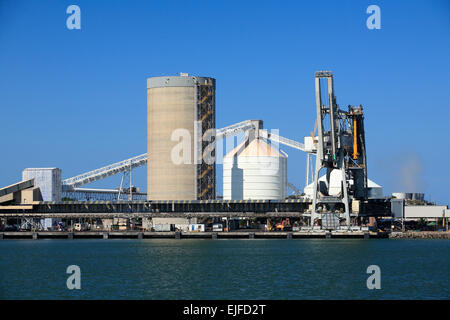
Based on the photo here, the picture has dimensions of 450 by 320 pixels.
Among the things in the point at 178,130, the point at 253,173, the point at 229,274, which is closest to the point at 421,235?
the point at 253,173

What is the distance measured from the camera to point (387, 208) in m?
149

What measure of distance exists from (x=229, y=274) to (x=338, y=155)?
7050cm

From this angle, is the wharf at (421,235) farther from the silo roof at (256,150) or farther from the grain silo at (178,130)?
the grain silo at (178,130)

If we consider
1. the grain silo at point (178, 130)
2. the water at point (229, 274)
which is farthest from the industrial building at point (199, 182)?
the water at point (229, 274)

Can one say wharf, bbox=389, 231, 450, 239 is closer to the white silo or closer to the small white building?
the white silo

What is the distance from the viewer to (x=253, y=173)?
175500 mm

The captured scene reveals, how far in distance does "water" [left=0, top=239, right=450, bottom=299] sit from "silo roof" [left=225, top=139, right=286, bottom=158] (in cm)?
7621

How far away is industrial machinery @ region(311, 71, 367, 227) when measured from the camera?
13350cm

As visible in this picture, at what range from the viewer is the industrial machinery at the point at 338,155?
134 meters

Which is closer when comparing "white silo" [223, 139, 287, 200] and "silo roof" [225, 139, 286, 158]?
"white silo" [223, 139, 287, 200]

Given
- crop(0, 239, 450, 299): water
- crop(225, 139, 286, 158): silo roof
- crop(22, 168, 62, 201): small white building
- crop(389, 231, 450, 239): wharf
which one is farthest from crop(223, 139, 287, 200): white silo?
crop(0, 239, 450, 299): water

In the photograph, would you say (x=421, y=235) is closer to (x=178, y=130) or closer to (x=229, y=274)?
(x=178, y=130)
